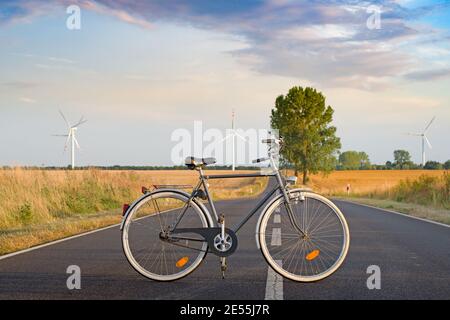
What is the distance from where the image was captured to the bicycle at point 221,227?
5887 mm

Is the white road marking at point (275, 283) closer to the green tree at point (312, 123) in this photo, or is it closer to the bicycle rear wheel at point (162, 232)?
the bicycle rear wheel at point (162, 232)

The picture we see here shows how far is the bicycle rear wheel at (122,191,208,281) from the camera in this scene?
597 cm

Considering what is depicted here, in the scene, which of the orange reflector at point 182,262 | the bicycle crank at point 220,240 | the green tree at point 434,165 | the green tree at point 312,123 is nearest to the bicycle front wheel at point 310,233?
the bicycle crank at point 220,240

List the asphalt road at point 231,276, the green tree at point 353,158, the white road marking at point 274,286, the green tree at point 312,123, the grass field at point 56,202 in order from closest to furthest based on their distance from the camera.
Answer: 1. the white road marking at point 274,286
2. the asphalt road at point 231,276
3. the grass field at point 56,202
4. the green tree at point 312,123
5. the green tree at point 353,158

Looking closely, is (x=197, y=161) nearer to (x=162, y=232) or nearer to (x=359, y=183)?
(x=162, y=232)

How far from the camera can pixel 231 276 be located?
6203 millimetres

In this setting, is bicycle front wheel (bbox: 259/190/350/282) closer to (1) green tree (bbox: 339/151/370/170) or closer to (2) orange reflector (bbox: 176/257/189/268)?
(2) orange reflector (bbox: 176/257/189/268)

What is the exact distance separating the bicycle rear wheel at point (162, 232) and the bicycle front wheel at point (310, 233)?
A: 2.51 ft

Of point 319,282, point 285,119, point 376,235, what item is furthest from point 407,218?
point 285,119

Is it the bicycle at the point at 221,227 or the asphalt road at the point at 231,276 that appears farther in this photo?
the bicycle at the point at 221,227

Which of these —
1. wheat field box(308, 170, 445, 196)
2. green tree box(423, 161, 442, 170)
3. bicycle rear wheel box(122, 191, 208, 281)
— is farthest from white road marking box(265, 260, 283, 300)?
green tree box(423, 161, 442, 170)

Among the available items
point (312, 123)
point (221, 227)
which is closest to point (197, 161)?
point (221, 227)
